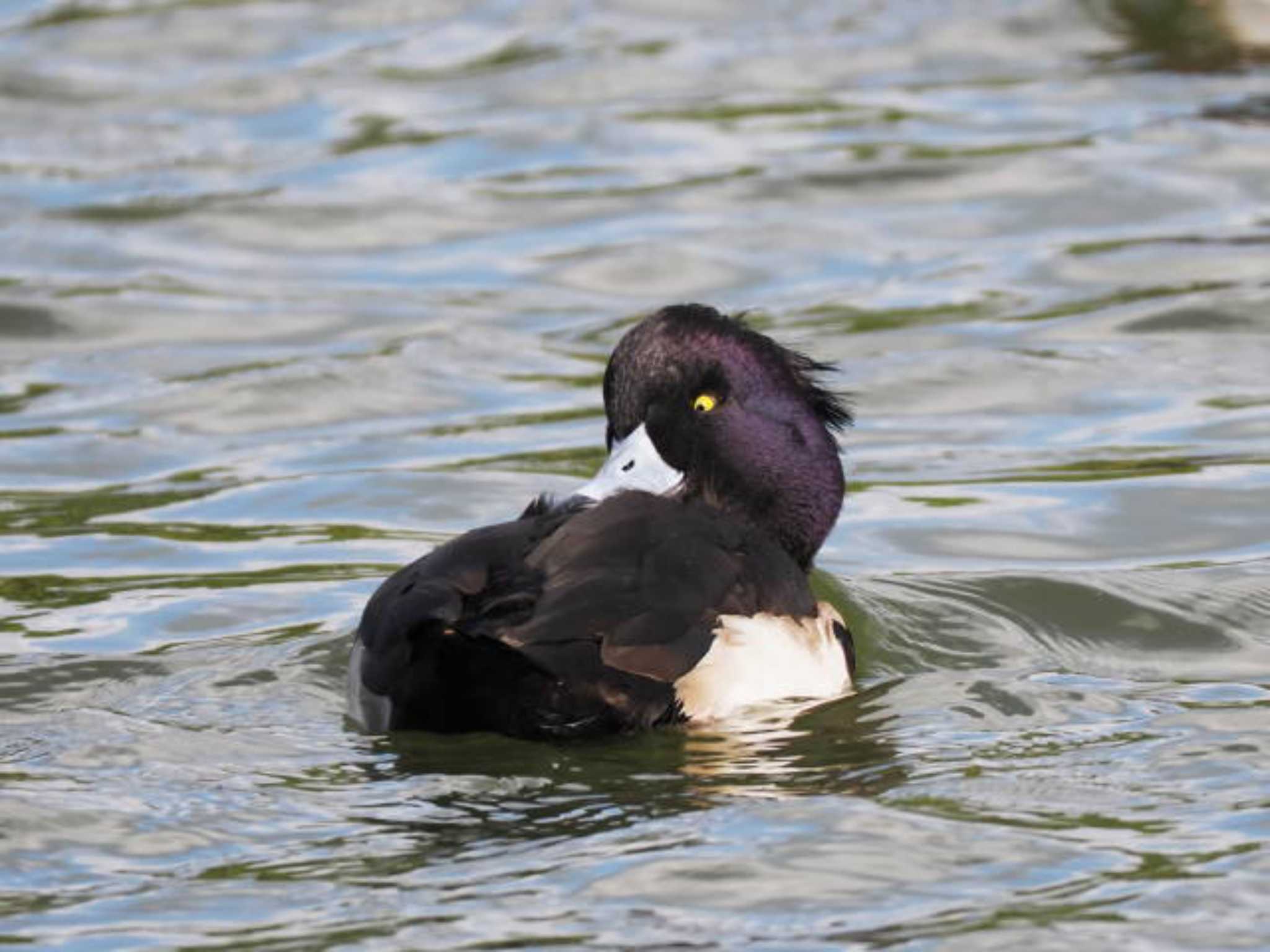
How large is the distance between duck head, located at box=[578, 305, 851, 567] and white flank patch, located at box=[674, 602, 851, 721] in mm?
648

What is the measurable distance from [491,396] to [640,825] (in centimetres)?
586

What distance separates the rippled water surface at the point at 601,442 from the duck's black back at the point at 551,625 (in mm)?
123

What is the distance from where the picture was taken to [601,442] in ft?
35.8

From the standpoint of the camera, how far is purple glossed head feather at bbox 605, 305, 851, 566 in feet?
25.5

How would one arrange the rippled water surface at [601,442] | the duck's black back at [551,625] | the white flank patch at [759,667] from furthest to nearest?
the white flank patch at [759,667] < the duck's black back at [551,625] < the rippled water surface at [601,442]

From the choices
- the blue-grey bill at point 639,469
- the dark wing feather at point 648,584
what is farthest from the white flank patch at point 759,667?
the blue-grey bill at point 639,469

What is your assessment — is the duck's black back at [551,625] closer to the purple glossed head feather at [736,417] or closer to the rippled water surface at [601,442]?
the rippled water surface at [601,442]

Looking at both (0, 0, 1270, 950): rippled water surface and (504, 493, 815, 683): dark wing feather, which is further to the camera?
(504, 493, 815, 683): dark wing feather

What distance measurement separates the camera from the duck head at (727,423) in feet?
25.5

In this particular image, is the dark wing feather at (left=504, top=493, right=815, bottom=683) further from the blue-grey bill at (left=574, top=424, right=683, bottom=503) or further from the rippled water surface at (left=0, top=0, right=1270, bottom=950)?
the blue-grey bill at (left=574, top=424, right=683, bottom=503)

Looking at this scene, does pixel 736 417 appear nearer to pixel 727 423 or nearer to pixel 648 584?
pixel 727 423

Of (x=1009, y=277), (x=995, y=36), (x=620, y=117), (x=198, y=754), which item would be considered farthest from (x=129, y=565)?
(x=995, y=36)

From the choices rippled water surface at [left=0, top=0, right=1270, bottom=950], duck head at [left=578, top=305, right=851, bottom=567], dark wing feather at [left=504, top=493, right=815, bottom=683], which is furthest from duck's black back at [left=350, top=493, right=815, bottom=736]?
duck head at [left=578, top=305, right=851, bottom=567]

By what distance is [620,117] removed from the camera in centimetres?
1653
